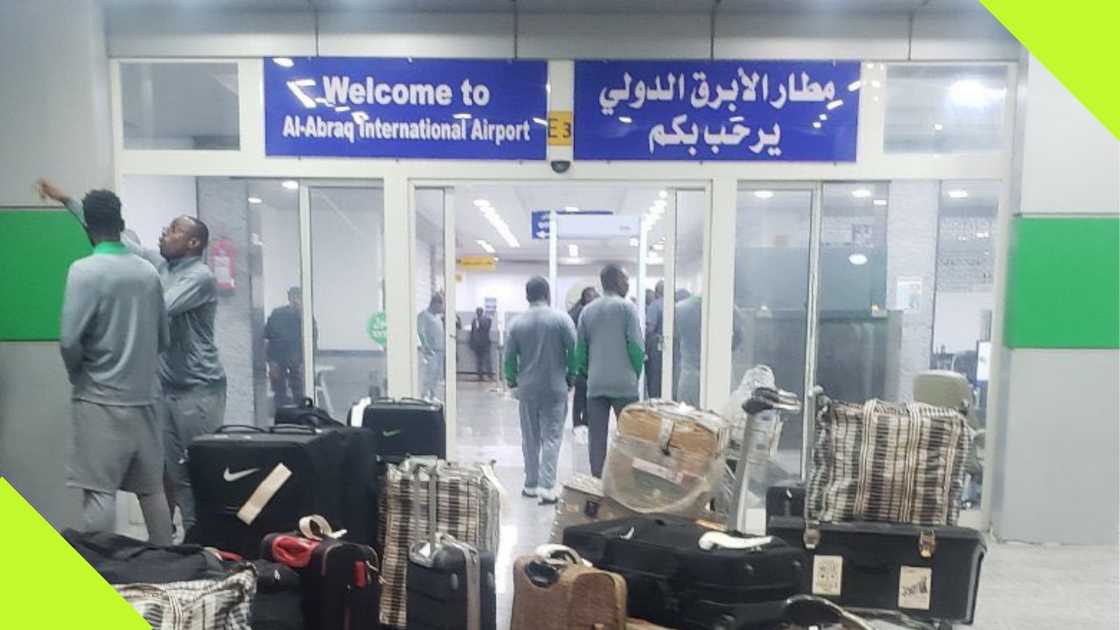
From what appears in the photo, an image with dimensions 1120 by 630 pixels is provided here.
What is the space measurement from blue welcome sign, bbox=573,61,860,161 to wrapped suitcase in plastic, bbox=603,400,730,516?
180cm

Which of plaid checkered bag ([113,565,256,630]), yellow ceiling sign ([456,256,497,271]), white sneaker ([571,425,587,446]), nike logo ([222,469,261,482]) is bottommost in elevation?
white sneaker ([571,425,587,446])

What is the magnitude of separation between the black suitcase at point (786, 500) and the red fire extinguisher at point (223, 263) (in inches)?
136

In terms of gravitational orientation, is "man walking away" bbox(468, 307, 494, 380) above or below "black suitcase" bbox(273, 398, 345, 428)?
below

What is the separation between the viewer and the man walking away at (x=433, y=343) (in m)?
4.02

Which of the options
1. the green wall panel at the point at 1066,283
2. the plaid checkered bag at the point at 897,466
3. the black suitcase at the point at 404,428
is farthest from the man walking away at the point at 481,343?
the plaid checkered bag at the point at 897,466

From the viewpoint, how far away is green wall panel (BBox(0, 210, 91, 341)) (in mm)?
3334

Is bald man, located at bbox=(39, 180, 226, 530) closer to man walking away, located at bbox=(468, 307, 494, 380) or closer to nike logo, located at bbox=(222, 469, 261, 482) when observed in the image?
nike logo, located at bbox=(222, 469, 261, 482)

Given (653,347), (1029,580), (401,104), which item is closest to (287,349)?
(401,104)

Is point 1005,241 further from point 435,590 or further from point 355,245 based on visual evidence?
point 355,245

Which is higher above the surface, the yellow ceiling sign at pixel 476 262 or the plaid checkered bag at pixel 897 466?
the yellow ceiling sign at pixel 476 262

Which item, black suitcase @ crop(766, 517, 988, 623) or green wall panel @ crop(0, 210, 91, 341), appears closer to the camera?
black suitcase @ crop(766, 517, 988, 623)

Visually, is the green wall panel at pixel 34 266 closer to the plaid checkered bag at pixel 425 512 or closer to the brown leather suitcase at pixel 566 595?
the plaid checkered bag at pixel 425 512

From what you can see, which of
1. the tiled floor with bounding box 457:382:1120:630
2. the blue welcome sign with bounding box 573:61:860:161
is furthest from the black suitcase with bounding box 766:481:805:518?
the blue welcome sign with bounding box 573:61:860:161

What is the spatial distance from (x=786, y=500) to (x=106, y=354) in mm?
2917
